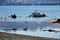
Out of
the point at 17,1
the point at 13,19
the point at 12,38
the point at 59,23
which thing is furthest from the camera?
the point at 13,19

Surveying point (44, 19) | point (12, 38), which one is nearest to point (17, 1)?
point (12, 38)

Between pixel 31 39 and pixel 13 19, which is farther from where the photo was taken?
pixel 13 19

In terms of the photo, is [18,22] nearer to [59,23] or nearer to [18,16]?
[18,16]

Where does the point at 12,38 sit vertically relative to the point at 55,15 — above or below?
above

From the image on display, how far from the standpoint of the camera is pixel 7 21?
862 centimetres

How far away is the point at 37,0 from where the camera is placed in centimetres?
578

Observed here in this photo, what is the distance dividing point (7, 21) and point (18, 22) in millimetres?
467

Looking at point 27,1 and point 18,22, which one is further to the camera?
point 18,22

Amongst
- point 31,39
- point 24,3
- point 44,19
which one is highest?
point 24,3

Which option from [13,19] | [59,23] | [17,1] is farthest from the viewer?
[13,19]

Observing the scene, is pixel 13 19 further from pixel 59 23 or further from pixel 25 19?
pixel 59 23

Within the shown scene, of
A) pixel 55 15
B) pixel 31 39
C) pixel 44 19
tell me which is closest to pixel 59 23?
pixel 55 15

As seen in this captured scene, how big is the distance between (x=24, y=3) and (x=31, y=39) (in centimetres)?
199

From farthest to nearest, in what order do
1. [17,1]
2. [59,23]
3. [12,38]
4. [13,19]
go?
[13,19] < [59,23] < [17,1] < [12,38]
